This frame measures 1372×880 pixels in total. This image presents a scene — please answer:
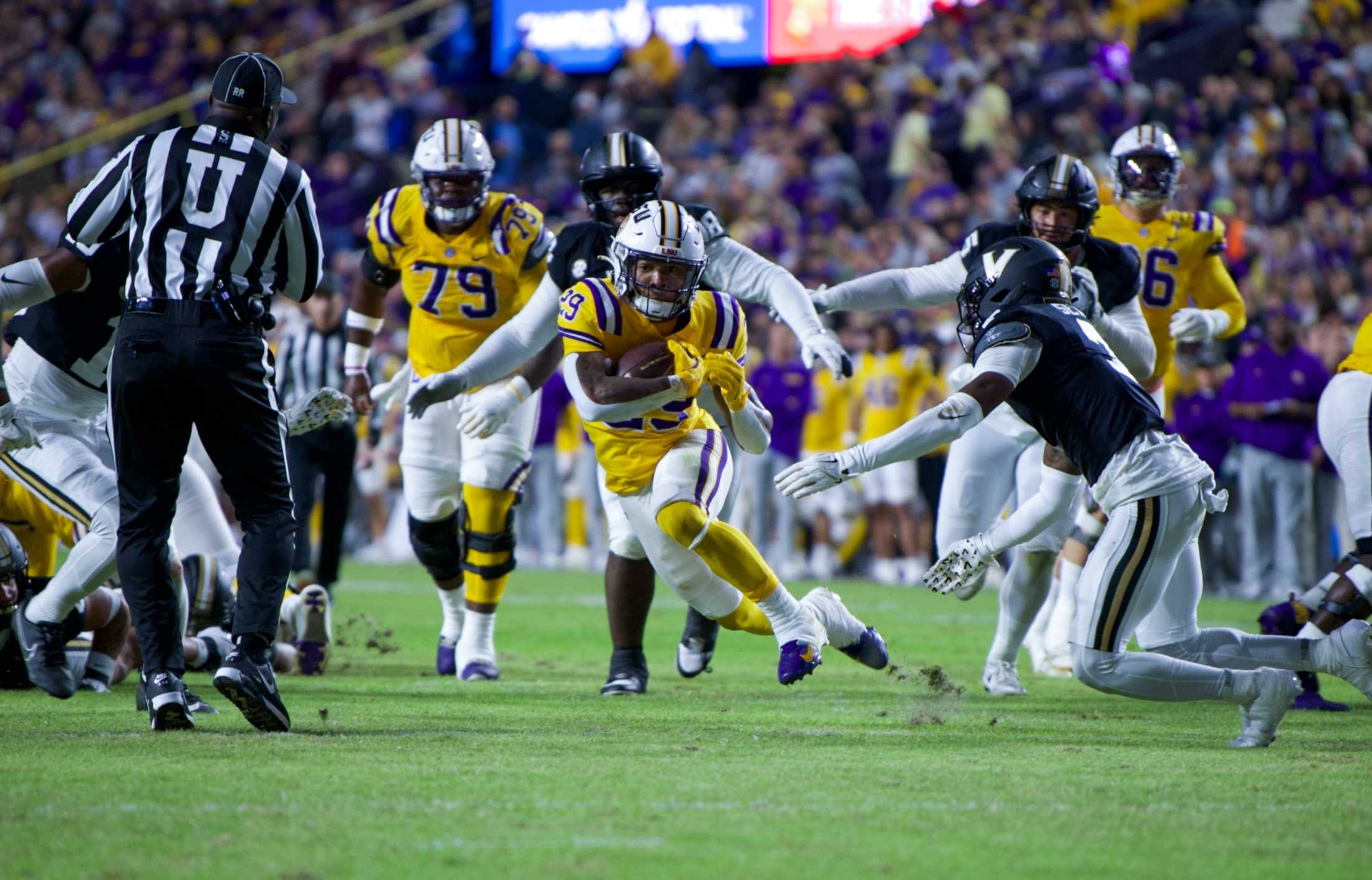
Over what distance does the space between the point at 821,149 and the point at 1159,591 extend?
12.3 metres

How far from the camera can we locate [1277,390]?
1090cm

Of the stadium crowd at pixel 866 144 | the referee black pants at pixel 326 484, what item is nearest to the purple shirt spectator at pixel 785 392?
the stadium crowd at pixel 866 144

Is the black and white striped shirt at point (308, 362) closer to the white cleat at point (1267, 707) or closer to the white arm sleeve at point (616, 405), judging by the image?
the white arm sleeve at point (616, 405)

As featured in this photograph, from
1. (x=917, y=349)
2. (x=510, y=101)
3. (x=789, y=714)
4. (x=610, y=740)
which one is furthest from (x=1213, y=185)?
(x=610, y=740)

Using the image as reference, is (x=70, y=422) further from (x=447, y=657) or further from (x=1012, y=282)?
(x=1012, y=282)

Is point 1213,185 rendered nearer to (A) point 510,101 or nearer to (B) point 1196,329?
(B) point 1196,329

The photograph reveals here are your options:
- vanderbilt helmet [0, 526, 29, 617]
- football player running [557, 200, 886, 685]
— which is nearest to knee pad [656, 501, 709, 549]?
football player running [557, 200, 886, 685]

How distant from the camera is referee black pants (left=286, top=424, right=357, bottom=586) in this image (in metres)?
8.29

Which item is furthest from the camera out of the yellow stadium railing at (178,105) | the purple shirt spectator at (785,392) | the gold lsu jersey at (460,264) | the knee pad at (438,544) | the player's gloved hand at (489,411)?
the yellow stadium railing at (178,105)

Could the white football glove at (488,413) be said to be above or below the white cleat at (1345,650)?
above

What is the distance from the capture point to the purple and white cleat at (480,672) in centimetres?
665

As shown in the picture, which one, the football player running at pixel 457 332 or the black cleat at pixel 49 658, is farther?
the football player running at pixel 457 332

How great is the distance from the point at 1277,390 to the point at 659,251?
693cm

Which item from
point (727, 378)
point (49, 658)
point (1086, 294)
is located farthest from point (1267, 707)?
point (49, 658)
